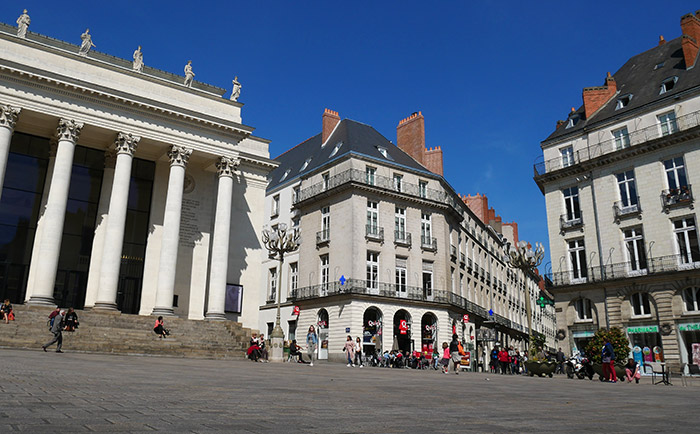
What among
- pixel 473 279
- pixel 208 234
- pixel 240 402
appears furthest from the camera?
pixel 473 279

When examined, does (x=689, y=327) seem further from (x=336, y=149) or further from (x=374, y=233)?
(x=336, y=149)

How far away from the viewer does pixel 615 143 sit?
33.9 m

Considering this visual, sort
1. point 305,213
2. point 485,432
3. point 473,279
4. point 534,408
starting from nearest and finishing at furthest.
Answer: point 485,432 < point 534,408 < point 305,213 < point 473,279

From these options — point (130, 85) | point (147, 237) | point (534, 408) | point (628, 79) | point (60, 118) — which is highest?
point (628, 79)

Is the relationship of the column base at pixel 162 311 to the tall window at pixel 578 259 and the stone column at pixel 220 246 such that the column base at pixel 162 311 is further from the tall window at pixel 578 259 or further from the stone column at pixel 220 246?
the tall window at pixel 578 259

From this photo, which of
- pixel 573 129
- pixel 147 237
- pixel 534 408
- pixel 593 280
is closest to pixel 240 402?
pixel 534 408

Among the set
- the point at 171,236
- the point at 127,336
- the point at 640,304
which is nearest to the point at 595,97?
the point at 640,304

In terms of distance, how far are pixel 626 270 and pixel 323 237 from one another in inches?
836

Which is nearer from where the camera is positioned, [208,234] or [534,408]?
[534,408]

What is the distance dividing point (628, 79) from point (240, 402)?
41305 millimetres

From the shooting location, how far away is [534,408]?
20.7 ft

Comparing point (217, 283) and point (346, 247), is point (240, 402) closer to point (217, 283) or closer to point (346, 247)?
point (217, 283)

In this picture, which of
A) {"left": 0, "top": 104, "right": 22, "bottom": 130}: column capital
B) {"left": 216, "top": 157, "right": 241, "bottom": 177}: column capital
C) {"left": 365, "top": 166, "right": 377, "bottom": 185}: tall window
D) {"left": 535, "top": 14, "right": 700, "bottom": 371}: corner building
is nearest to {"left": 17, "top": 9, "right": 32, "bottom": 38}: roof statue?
{"left": 0, "top": 104, "right": 22, "bottom": 130}: column capital

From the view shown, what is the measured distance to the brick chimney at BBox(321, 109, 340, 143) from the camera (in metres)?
47.6
